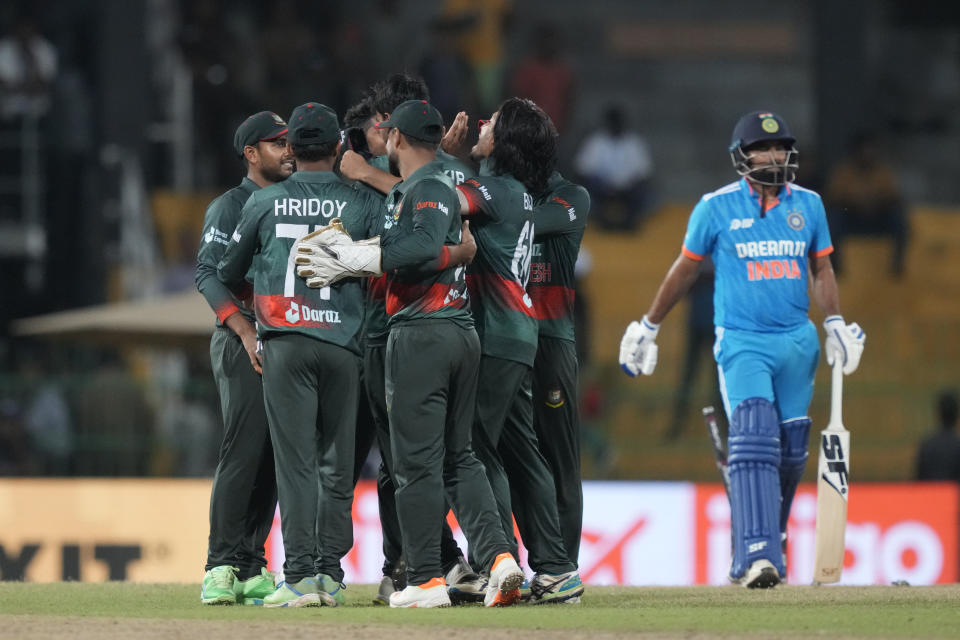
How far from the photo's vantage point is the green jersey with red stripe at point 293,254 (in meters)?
8.28

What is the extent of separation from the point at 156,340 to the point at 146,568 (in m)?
2.74

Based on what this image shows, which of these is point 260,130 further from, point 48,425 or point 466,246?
point 48,425

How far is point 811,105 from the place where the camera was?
24422mm

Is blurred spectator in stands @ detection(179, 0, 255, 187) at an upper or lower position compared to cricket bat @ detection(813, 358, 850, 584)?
upper

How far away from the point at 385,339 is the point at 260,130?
128 cm

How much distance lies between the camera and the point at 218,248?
880 centimetres

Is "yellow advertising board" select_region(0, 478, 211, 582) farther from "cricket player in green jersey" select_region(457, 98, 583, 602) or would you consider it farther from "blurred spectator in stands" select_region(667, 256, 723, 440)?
"cricket player in green jersey" select_region(457, 98, 583, 602)

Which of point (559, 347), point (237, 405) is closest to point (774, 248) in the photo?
point (559, 347)

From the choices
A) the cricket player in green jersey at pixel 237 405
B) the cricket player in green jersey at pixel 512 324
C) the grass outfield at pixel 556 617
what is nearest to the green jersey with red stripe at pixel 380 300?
the cricket player in green jersey at pixel 512 324

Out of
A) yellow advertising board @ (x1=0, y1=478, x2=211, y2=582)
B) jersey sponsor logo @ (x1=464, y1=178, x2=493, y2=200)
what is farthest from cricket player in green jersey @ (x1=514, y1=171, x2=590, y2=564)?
yellow advertising board @ (x1=0, y1=478, x2=211, y2=582)

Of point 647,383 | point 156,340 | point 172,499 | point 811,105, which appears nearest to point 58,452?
point 156,340

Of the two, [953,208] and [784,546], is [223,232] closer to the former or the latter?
[784,546]

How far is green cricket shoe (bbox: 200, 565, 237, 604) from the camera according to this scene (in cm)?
871

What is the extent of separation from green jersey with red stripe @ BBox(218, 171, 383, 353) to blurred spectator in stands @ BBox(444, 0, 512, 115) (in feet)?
38.8
